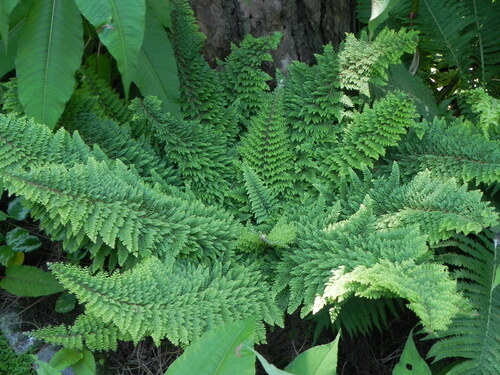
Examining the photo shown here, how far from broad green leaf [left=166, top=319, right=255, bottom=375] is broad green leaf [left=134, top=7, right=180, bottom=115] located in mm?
1011

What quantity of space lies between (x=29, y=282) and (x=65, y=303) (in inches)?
5.6

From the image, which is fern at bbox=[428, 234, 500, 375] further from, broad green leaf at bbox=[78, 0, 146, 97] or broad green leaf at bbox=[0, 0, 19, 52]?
broad green leaf at bbox=[0, 0, 19, 52]

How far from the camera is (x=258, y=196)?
2127 millimetres

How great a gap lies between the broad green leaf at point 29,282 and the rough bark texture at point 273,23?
3.60ft

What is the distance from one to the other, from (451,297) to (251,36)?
4.22ft

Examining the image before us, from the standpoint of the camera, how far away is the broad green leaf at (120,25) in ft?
5.77

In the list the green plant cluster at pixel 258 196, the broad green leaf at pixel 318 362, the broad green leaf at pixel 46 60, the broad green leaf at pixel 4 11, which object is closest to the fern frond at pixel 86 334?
the green plant cluster at pixel 258 196

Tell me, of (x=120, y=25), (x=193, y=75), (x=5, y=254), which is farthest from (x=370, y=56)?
(x=5, y=254)

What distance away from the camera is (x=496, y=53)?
2.76 m

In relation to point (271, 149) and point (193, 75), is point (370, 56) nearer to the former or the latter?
point (271, 149)

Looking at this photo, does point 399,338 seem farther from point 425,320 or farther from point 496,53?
point 496,53

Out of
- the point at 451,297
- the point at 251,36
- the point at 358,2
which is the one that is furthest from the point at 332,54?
the point at 451,297

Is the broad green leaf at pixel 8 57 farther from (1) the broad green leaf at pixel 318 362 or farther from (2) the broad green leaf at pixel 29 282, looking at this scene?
(1) the broad green leaf at pixel 318 362

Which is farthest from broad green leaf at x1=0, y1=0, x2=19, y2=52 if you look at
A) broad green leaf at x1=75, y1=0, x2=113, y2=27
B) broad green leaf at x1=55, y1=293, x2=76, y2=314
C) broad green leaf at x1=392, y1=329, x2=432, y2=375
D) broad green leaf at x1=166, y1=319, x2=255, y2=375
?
broad green leaf at x1=392, y1=329, x2=432, y2=375
